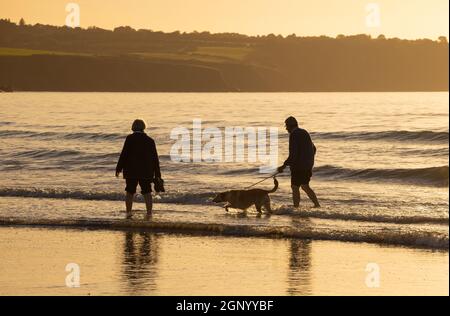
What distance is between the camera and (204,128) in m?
48.2

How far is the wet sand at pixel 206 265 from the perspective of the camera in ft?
35.2

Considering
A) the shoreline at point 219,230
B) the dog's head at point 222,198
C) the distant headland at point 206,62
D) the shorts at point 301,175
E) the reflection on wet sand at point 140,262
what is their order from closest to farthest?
the reflection on wet sand at point 140,262
the shoreline at point 219,230
the shorts at point 301,175
the dog's head at point 222,198
the distant headland at point 206,62

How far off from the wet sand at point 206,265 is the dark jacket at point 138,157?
6.31ft

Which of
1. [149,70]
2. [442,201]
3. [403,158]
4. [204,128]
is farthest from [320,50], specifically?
[442,201]

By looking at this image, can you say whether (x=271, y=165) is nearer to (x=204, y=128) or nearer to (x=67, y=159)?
(x=67, y=159)

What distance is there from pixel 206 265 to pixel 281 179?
13.0m

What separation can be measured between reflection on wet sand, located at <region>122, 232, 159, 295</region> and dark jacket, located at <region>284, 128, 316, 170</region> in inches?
145

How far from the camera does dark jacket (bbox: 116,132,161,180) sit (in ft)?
55.1

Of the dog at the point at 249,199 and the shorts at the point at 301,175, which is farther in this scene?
the dog at the point at 249,199

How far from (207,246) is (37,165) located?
56.3ft

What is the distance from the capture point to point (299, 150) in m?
17.8

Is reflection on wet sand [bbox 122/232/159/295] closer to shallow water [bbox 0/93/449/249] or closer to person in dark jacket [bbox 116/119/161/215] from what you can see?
shallow water [bbox 0/93/449/249]

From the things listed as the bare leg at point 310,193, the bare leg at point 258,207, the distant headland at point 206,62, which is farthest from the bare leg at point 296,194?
the distant headland at point 206,62

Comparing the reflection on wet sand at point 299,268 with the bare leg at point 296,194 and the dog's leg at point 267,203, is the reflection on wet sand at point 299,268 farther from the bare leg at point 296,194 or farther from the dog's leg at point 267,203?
the bare leg at point 296,194
